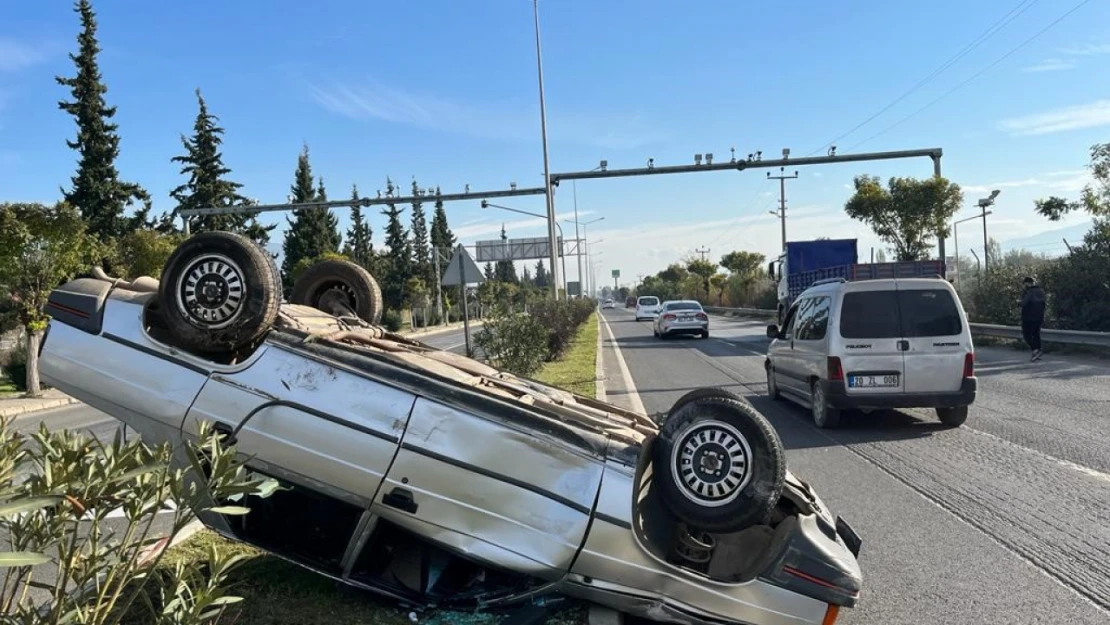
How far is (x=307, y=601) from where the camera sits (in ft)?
13.2

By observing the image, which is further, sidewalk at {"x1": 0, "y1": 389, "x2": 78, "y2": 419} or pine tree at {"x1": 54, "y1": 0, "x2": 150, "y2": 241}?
pine tree at {"x1": 54, "y1": 0, "x2": 150, "y2": 241}

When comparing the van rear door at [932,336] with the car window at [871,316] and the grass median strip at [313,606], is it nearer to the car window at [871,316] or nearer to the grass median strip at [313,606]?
the car window at [871,316]

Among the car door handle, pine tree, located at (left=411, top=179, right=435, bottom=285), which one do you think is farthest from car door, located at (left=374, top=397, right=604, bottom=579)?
pine tree, located at (left=411, top=179, right=435, bottom=285)

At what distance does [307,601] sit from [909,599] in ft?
→ 11.0

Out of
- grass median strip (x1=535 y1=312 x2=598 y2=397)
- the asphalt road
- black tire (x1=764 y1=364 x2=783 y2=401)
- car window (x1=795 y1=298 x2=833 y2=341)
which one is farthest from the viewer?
grass median strip (x1=535 y1=312 x2=598 y2=397)

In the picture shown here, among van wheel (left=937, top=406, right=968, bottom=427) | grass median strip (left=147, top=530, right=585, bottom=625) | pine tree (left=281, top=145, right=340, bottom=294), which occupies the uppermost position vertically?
pine tree (left=281, top=145, right=340, bottom=294)

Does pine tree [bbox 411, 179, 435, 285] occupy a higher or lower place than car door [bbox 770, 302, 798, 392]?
higher

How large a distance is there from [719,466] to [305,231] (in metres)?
59.4

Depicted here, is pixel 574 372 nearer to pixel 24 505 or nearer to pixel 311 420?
pixel 311 420

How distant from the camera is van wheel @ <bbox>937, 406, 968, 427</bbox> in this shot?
9.61 metres

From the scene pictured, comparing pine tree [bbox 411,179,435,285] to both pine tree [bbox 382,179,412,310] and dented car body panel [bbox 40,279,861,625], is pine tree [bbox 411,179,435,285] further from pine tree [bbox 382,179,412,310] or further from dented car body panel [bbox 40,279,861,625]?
dented car body panel [bbox 40,279,861,625]

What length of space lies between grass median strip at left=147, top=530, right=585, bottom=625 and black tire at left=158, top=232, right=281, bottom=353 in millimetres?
1017

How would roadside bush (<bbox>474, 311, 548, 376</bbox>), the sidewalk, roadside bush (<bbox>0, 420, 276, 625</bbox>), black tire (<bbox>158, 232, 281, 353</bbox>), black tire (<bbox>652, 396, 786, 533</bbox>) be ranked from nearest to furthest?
1. roadside bush (<bbox>0, 420, 276, 625</bbox>)
2. black tire (<bbox>652, 396, 786, 533</bbox>)
3. black tire (<bbox>158, 232, 281, 353</bbox>)
4. roadside bush (<bbox>474, 311, 548, 376</bbox>)
5. the sidewalk

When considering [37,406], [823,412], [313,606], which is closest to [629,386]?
[823,412]
